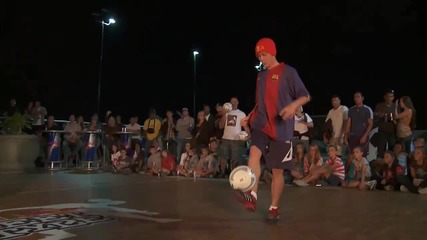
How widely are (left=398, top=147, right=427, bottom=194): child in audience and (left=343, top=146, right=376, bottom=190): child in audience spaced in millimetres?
640

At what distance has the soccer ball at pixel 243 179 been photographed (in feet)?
18.1

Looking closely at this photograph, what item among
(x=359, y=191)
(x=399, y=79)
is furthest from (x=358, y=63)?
(x=359, y=191)

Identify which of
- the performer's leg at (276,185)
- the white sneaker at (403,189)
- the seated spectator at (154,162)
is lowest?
the white sneaker at (403,189)

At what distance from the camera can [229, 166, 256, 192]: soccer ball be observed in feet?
18.1

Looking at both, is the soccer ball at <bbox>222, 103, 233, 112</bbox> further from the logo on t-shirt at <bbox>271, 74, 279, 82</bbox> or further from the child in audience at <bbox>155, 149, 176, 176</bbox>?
the logo on t-shirt at <bbox>271, 74, 279, 82</bbox>

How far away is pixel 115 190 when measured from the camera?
959cm

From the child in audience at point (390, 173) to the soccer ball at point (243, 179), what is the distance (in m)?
5.04

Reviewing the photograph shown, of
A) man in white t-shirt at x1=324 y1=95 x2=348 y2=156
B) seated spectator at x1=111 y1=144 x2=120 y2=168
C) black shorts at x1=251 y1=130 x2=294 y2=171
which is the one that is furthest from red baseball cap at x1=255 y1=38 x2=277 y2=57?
seated spectator at x1=111 y1=144 x2=120 y2=168

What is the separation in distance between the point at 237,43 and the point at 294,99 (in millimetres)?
55479

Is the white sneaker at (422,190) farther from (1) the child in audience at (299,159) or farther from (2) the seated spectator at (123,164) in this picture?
(2) the seated spectator at (123,164)

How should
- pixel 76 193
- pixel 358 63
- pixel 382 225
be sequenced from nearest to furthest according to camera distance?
Result: 1. pixel 382 225
2. pixel 76 193
3. pixel 358 63

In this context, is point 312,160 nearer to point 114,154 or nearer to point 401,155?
point 401,155

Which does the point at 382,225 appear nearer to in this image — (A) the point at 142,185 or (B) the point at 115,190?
(B) the point at 115,190

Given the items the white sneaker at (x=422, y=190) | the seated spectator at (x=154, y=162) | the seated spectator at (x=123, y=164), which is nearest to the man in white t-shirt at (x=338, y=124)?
the white sneaker at (x=422, y=190)
